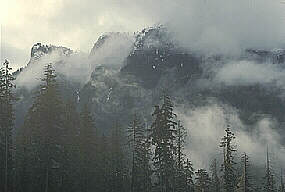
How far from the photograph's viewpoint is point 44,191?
1839 inches

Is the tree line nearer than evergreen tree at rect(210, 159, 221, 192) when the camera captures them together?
Yes

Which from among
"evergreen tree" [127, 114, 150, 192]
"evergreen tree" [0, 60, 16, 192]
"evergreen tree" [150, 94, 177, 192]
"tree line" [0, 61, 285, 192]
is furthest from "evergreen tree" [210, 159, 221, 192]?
"evergreen tree" [0, 60, 16, 192]

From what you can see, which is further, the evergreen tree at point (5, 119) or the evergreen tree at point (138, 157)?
the evergreen tree at point (138, 157)

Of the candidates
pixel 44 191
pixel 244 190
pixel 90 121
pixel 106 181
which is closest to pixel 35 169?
pixel 44 191

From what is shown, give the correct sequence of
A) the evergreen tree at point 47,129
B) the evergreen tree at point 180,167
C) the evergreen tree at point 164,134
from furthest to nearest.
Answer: the evergreen tree at point 180,167 < the evergreen tree at point 164,134 < the evergreen tree at point 47,129

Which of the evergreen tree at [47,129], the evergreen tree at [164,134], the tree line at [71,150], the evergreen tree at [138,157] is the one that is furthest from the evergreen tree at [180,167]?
the evergreen tree at [47,129]

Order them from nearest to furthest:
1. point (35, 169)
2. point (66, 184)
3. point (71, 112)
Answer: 1. point (35, 169)
2. point (66, 184)
3. point (71, 112)

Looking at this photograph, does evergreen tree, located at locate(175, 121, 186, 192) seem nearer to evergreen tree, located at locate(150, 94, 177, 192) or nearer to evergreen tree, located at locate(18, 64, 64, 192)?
evergreen tree, located at locate(150, 94, 177, 192)

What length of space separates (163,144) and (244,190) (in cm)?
2050

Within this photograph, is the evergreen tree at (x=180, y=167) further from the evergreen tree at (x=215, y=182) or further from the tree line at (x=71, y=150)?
the evergreen tree at (x=215, y=182)

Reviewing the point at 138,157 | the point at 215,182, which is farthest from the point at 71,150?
the point at 215,182

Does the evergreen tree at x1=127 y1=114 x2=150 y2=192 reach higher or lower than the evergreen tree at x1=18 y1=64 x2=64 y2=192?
higher

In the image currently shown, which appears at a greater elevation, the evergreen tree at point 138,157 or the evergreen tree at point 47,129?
the evergreen tree at point 138,157

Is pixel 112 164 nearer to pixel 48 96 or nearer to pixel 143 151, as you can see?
pixel 143 151
